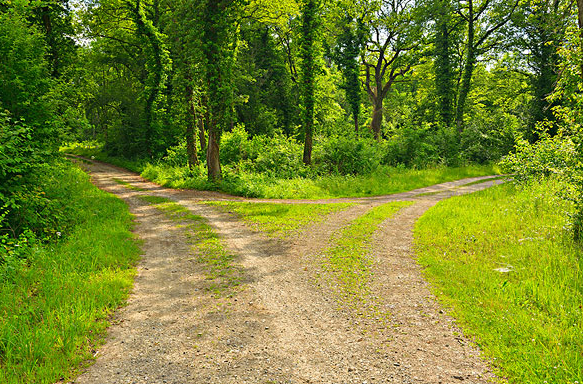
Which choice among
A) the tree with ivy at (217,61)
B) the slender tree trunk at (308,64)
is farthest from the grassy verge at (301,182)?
the slender tree trunk at (308,64)

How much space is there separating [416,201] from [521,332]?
10363mm

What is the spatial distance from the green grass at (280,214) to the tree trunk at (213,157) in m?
4.44

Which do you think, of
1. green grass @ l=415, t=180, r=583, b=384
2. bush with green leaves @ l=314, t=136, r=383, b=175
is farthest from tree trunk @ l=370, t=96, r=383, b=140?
green grass @ l=415, t=180, r=583, b=384

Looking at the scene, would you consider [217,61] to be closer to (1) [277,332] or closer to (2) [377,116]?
(1) [277,332]

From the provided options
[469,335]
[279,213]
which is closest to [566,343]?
[469,335]

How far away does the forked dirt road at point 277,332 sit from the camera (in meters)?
3.50

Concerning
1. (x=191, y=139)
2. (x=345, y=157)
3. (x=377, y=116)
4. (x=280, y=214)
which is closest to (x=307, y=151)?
(x=345, y=157)

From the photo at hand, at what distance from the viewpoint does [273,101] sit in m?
31.0

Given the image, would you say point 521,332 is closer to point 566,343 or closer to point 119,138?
point 566,343

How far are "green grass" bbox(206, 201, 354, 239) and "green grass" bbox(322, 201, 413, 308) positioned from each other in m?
1.55

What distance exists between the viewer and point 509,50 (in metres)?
31.2

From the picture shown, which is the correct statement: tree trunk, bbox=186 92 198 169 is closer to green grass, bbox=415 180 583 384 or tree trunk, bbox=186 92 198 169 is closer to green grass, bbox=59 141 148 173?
green grass, bbox=59 141 148 173

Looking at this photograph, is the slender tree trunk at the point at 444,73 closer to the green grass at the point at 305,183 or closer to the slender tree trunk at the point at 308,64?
the green grass at the point at 305,183

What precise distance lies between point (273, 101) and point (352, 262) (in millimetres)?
26534
